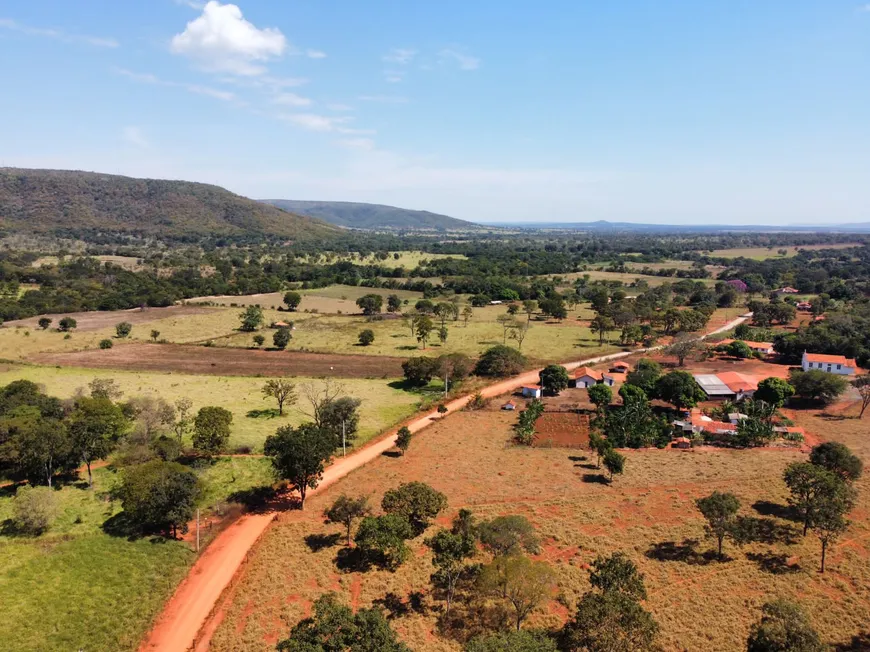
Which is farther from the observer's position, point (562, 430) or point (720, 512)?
point (562, 430)

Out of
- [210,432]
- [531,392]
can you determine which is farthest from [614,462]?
[210,432]

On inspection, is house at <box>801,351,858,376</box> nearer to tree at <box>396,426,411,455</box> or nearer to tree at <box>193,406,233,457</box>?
tree at <box>396,426,411,455</box>

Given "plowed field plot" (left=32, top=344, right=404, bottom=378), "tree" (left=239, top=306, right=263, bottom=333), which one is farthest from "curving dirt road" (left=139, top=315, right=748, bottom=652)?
"tree" (left=239, top=306, right=263, bottom=333)

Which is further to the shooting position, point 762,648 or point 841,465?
point 841,465

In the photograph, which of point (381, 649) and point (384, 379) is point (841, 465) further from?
point (384, 379)

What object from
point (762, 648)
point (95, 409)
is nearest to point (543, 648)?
point (762, 648)

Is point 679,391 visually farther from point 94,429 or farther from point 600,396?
point 94,429
